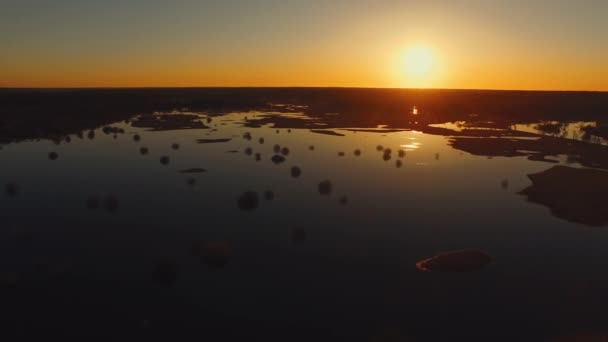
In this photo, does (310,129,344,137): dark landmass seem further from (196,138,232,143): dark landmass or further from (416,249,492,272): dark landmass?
(416,249,492,272): dark landmass

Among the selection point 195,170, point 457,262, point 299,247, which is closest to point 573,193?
point 457,262

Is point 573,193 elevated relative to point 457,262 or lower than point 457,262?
elevated

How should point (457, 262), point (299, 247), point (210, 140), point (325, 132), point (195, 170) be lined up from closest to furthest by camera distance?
point (457, 262) → point (299, 247) → point (195, 170) → point (210, 140) → point (325, 132)

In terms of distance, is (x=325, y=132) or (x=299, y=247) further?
(x=325, y=132)

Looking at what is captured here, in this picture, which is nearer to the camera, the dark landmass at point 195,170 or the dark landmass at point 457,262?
the dark landmass at point 457,262

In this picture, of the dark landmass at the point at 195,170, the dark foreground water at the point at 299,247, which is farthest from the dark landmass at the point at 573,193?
the dark landmass at the point at 195,170

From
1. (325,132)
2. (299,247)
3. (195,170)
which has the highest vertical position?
(325,132)

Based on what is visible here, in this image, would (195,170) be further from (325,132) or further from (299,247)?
(325,132)

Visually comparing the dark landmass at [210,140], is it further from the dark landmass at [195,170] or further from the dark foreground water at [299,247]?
the dark landmass at [195,170]

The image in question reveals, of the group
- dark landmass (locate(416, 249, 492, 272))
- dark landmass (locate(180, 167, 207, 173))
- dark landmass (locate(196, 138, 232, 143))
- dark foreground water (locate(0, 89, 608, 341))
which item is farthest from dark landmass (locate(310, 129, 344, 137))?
dark landmass (locate(416, 249, 492, 272))
